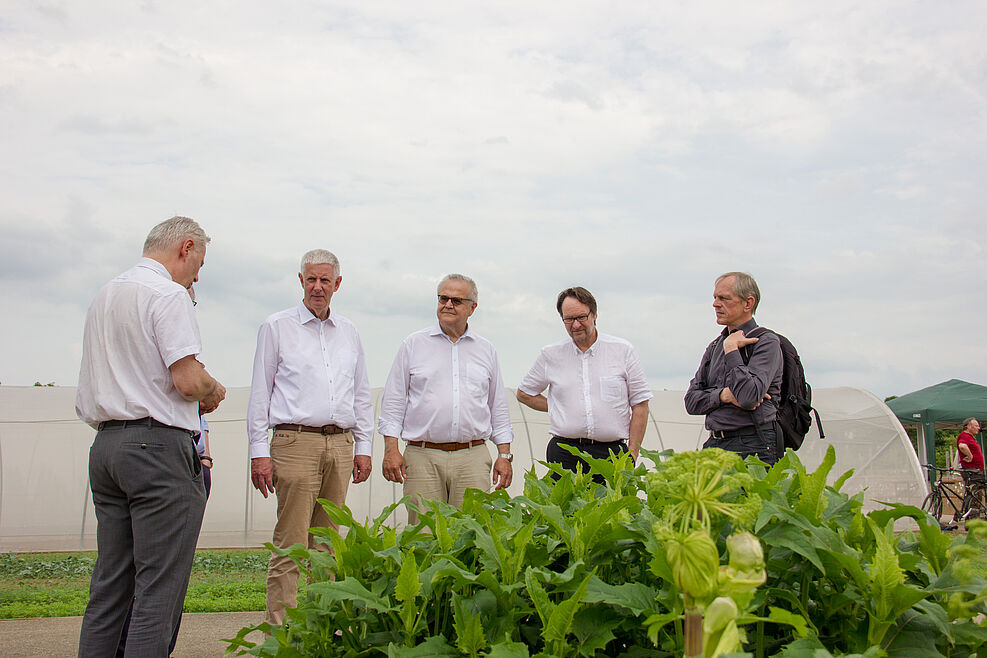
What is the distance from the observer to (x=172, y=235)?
3.81 m

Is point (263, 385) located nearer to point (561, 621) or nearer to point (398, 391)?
point (398, 391)

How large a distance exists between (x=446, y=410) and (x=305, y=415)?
963mm

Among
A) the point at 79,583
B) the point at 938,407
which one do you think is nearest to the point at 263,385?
the point at 79,583

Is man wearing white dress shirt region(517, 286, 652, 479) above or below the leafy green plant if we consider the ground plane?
above

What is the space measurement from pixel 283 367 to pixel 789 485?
156 inches

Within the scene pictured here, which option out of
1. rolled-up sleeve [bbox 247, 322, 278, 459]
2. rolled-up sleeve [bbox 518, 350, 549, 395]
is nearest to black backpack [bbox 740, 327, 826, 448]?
rolled-up sleeve [bbox 518, 350, 549, 395]

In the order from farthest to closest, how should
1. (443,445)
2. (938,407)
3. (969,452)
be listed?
1. (938,407)
2. (969,452)
3. (443,445)

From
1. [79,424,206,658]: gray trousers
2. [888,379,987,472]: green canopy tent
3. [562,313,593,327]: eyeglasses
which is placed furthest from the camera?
[888,379,987,472]: green canopy tent

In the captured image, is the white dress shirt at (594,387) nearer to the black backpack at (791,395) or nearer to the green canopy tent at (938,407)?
the black backpack at (791,395)

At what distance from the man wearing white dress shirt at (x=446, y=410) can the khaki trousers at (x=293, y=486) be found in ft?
1.43

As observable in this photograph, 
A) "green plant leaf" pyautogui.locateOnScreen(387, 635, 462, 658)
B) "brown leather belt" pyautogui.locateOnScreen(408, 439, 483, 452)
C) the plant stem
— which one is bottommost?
"green plant leaf" pyautogui.locateOnScreen(387, 635, 462, 658)

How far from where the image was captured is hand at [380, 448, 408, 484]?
18.1 feet

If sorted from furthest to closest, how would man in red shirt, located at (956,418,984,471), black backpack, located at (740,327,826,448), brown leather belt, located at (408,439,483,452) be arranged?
man in red shirt, located at (956,418,984,471), brown leather belt, located at (408,439,483,452), black backpack, located at (740,327,826,448)

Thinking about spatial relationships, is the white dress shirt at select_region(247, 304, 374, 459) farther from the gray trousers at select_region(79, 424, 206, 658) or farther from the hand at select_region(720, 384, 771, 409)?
the hand at select_region(720, 384, 771, 409)
